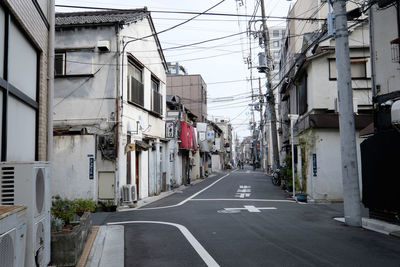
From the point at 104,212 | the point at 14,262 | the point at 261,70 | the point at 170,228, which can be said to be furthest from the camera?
the point at 261,70

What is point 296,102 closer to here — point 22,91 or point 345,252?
point 345,252

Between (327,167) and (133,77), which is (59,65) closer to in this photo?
(133,77)

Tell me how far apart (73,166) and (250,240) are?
397 inches

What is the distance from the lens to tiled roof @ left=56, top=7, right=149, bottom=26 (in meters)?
17.6

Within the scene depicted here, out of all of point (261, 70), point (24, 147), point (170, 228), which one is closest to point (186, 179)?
point (261, 70)

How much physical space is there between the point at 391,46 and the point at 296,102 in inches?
519

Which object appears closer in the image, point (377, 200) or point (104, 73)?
point (377, 200)

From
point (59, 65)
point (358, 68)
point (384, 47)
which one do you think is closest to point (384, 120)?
point (384, 47)

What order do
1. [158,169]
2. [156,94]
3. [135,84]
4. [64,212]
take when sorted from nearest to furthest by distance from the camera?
1. [64,212]
2. [135,84]
3. [158,169]
4. [156,94]

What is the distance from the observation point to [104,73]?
17156 mm

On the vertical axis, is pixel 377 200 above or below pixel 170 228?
above

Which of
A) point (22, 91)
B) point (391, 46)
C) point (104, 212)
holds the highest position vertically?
point (391, 46)

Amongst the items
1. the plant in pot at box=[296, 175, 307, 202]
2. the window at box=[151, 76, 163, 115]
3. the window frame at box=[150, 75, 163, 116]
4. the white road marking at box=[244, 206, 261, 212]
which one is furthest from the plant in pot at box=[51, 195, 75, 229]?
the window at box=[151, 76, 163, 115]

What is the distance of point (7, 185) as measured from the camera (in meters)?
4.63
